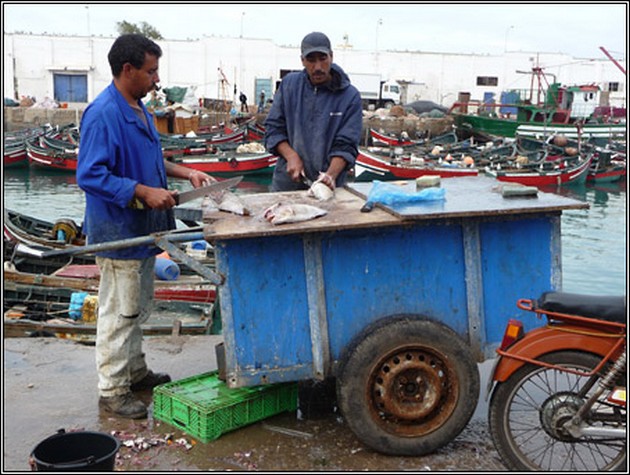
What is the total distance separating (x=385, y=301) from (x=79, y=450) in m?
1.86

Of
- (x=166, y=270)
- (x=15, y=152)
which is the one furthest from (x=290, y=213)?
(x=15, y=152)

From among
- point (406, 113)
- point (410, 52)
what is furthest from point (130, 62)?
point (410, 52)

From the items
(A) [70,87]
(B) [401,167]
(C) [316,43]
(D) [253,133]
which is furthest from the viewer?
(A) [70,87]

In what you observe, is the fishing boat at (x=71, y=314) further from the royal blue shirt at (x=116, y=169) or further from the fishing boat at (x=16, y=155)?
the fishing boat at (x=16, y=155)

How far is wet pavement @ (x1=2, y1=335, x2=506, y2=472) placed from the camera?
12.3 feet

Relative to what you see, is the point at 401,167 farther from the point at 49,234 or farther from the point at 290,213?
the point at 290,213

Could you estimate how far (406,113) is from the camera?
148 feet

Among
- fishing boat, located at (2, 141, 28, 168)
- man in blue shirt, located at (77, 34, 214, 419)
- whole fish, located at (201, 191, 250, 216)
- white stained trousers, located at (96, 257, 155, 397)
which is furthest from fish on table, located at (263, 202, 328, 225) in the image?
fishing boat, located at (2, 141, 28, 168)

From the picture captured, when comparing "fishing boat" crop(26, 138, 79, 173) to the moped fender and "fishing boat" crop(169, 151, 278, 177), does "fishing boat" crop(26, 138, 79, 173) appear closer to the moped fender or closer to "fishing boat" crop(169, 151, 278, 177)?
"fishing boat" crop(169, 151, 278, 177)

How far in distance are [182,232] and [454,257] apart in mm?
1651

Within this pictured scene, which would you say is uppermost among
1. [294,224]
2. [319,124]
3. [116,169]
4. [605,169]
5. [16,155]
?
[16,155]

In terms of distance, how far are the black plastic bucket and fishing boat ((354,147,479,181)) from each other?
22560mm

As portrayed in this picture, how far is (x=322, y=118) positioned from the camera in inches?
199

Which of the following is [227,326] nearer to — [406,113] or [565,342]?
[565,342]
